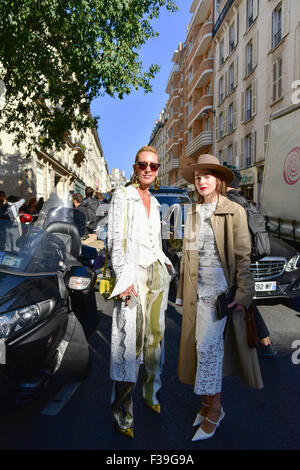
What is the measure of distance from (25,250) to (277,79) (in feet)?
61.7

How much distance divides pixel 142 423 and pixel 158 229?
136 centimetres

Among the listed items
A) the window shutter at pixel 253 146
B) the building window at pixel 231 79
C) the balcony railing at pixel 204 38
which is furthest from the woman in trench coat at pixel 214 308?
the balcony railing at pixel 204 38

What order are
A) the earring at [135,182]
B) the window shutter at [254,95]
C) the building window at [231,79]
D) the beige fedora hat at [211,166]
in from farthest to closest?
the building window at [231,79], the window shutter at [254,95], the earring at [135,182], the beige fedora hat at [211,166]

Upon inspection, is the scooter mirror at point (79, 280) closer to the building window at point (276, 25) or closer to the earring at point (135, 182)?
the earring at point (135, 182)

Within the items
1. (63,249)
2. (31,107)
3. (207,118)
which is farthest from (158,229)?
(207,118)

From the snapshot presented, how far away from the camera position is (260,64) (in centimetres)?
2006

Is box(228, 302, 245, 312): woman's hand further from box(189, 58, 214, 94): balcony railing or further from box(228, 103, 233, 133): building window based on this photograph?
box(189, 58, 214, 94): balcony railing

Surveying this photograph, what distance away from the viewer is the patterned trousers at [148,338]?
2.30m

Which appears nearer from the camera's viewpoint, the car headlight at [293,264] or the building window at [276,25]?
the car headlight at [293,264]

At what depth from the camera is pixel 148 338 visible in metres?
2.48

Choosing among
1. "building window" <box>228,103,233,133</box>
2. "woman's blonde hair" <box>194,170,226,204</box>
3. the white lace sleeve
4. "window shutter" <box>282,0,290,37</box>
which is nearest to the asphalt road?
the white lace sleeve

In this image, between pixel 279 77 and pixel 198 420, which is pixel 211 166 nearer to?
pixel 198 420

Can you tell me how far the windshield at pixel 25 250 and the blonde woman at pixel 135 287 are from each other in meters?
0.72
